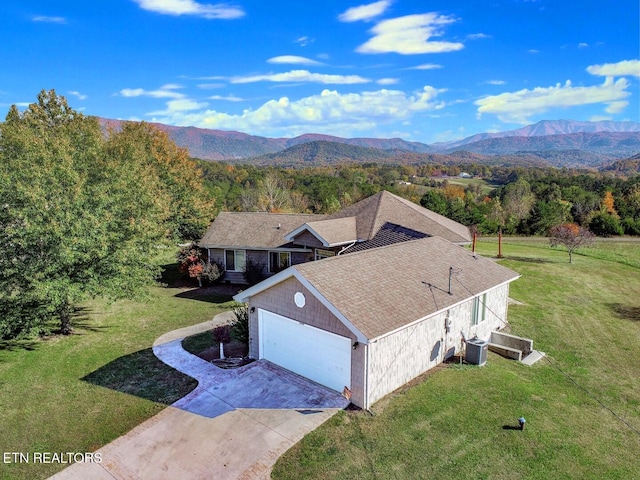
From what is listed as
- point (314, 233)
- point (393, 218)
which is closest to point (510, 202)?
point (393, 218)

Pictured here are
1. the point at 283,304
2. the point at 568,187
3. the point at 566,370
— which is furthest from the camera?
the point at 568,187

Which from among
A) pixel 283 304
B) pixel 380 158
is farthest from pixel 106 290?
pixel 380 158

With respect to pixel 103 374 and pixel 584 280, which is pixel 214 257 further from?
pixel 584 280

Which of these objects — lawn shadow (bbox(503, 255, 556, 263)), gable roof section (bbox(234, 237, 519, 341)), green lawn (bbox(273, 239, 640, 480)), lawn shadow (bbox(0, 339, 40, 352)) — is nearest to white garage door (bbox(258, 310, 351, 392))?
gable roof section (bbox(234, 237, 519, 341))

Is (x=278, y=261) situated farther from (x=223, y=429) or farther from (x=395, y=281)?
(x=223, y=429)

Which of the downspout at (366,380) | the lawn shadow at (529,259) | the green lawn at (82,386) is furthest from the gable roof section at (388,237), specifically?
the lawn shadow at (529,259)

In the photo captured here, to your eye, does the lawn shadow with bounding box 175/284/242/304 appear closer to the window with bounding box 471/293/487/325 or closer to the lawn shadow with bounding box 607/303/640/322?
the window with bounding box 471/293/487/325
